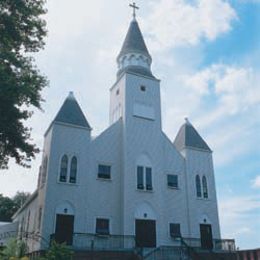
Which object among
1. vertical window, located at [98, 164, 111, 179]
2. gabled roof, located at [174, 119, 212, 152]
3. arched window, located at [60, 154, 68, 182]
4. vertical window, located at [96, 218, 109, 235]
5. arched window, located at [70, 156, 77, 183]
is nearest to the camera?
vertical window, located at [96, 218, 109, 235]

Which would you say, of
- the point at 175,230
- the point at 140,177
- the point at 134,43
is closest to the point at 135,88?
the point at 134,43

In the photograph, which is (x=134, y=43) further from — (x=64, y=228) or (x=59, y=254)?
(x=59, y=254)

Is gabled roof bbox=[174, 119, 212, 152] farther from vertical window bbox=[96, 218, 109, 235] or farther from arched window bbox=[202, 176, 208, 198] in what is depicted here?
vertical window bbox=[96, 218, 109, 235]

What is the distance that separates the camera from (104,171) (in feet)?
78.4

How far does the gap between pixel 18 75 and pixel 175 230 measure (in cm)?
1702

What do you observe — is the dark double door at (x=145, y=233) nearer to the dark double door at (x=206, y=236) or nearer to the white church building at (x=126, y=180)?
the white church building at (x=126, y=180)

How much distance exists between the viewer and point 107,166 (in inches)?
950

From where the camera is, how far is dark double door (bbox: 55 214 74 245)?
67.1ft

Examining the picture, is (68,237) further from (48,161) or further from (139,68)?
(139,68)

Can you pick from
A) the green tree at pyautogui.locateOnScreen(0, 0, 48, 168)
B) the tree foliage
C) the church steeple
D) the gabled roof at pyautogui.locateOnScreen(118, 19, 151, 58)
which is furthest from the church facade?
the tree foliage

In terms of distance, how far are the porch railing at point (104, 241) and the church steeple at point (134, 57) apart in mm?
14814

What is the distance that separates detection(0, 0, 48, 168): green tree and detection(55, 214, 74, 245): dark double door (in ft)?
20.5

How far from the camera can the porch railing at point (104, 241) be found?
66.6 ft

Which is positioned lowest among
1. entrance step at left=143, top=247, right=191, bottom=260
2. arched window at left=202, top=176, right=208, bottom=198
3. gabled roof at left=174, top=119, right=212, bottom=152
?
entrance step at left=143, top=247, right=191, bottom=260
